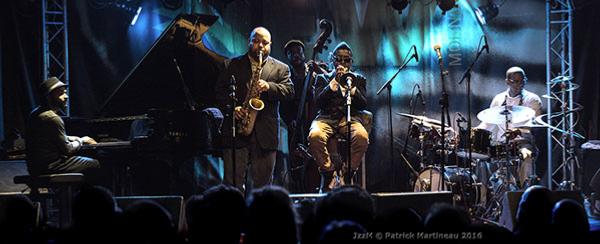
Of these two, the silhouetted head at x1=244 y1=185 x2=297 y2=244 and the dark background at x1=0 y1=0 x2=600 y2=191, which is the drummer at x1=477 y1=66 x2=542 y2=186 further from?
the silhouetted head at x1=244 y1=185 x2=297 y2=244

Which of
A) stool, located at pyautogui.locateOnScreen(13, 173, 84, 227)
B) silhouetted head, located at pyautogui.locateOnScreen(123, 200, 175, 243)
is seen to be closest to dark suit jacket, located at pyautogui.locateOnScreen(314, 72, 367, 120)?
stool, located at pyautogui.locateOnScreen(13, 173, 84, 227)

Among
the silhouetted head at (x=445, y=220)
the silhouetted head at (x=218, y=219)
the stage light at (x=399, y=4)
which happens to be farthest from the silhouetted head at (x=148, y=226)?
the stage light at (x=399, y=4)

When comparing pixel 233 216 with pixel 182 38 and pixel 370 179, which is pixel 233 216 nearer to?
pixel 182 38

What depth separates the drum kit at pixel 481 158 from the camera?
9.15 meters

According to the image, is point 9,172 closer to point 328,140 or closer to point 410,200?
point 328,140

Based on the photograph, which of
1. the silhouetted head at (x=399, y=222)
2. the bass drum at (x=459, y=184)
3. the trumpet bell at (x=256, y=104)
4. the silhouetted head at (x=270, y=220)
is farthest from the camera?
the bass drum at (x=459, y=184)

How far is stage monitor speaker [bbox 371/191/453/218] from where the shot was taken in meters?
6.03

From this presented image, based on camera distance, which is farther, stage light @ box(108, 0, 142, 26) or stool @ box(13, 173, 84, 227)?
stage light @ box(108, 0, 142, 26)

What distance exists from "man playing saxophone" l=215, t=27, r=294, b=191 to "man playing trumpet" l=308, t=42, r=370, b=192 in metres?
0.69

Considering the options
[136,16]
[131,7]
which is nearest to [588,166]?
[136,16]

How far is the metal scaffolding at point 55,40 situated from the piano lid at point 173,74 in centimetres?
121

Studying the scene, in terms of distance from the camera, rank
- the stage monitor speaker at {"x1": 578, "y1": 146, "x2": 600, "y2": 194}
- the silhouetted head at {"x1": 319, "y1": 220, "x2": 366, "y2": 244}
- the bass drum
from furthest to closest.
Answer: the stage monitor speaker at {"x1": 578, "y1": 146, "x2": 600, "y2": 194} → the bass drum → the silhouetted head at {"x1": 319, "y1": 220, "x2": 366, "y2": 244}

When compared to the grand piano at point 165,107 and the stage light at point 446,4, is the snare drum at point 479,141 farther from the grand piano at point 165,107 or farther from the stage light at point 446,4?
the grand piano at point 165,107

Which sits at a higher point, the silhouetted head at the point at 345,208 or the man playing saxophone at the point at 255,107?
the man playing saxophone at the point at 255,107
